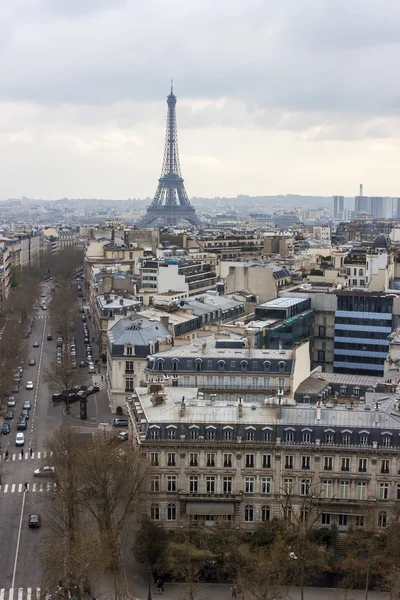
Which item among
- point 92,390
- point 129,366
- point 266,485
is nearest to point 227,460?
point 266,485

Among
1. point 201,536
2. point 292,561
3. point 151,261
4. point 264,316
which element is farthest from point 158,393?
point 151,261

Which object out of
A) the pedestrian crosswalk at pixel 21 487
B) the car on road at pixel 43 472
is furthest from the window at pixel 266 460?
the pedestrian crosswalk at pixel 21 487

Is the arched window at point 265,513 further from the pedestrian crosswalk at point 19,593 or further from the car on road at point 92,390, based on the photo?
the car on road at point 92,390

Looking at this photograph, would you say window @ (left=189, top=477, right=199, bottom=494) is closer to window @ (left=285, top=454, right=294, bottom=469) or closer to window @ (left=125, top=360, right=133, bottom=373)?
window @ (left=285, top=454, right=294, bottom=469)

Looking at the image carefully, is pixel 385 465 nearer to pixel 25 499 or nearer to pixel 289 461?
pixel 289 461

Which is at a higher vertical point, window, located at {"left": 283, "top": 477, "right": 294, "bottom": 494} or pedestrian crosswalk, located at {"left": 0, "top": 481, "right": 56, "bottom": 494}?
window, located at {"left": 283, "top": 477, "right": 294, "bottom": 494}

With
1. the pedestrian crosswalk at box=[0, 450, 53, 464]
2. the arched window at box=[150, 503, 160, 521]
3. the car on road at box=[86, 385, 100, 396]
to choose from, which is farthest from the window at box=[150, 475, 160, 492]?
the car on road at box=[86, 385, 100, 396]
